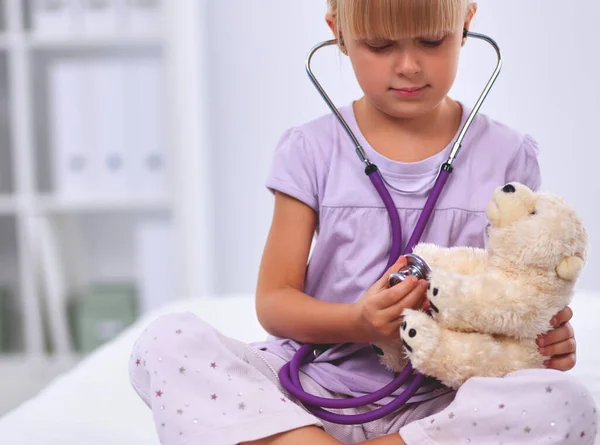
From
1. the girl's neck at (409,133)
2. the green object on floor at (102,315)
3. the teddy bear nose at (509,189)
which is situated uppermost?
the girl's neck at (409,133)

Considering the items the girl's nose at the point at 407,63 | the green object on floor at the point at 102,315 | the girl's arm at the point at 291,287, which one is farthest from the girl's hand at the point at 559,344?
the green object on floor at the point at 102,315

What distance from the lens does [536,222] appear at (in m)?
0.89

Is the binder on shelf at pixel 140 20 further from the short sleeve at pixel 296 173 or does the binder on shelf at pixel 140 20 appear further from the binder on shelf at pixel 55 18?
the short sleeve at pixel 296 173

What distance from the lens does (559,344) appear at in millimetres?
990

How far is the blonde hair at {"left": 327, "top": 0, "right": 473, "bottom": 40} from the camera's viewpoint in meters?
0.99

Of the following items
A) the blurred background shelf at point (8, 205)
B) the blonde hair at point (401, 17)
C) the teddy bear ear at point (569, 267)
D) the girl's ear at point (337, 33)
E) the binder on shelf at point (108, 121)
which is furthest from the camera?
the blurred background shelf at point (8, 205)

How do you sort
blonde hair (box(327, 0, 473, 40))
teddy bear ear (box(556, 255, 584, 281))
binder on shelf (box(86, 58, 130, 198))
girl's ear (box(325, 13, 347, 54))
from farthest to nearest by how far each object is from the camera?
binder on shelf (box(86, 58, 130, 198))
girl's ear (box(325, 13, 347, 54))
blonde hair (box(327, 0, 473, 40))
teddy bear ear (box(556, 255, 584, 281))

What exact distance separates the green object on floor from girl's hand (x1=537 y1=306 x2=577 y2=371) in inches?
60.0

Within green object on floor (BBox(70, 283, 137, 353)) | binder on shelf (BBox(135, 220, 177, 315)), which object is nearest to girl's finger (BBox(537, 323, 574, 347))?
binder on shelf (BBox(135, 220, 177, 315))

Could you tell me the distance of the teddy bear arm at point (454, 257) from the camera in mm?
947

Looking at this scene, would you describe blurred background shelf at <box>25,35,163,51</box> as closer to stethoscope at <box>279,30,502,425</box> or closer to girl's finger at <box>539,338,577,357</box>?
stethoscope at <box>279,30,502,425</box>

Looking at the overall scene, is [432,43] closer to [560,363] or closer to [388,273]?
[388,273]

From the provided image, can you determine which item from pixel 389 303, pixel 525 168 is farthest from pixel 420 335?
pixel 525 168

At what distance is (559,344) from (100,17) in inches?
63.1
